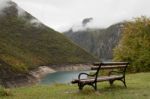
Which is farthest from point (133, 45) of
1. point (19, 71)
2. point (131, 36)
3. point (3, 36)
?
point (3, 36)

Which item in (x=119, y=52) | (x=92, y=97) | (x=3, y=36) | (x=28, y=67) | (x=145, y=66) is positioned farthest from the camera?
(x=3, y=36)

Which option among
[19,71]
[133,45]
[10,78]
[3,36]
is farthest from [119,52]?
[3,36]

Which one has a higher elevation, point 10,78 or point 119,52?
point 119,52

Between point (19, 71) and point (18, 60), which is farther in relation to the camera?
point (18, 60)

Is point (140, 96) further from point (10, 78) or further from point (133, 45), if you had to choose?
point (10, 78)

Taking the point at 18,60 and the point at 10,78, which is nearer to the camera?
the point at 10,78

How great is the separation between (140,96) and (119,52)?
41.3m

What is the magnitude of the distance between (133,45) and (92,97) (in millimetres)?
42646

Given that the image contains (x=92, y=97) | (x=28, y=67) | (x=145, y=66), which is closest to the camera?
(x=92, y=97)

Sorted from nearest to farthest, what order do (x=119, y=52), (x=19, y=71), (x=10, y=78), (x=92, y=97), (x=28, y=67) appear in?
(x=92, y=97) < (x=119, y=52) < (x=10, y=78) < (x=19, y=71) < (x=28, y=67)

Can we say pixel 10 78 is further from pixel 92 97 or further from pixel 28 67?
pixel 92 97

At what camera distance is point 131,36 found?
61125 mm

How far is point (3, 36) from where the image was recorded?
7687 inches

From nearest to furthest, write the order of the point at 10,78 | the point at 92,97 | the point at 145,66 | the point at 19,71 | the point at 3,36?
the point at 92,97, the point at 145,66, the point at 10,78, the point at 19,71, the point at 3,36
